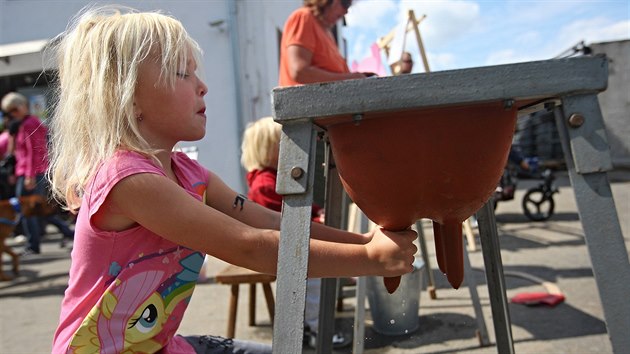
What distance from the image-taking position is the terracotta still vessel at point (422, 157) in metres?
0.71

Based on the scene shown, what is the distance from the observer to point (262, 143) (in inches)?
99.9

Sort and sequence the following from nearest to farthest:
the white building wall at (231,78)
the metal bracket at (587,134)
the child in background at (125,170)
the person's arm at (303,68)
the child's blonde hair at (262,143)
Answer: the metal bracket at (587,134)
the child in background at (125,170)
the person's arm at (303,68)
the child's blonde hair at (262,143)
the white building wall at (231,78)

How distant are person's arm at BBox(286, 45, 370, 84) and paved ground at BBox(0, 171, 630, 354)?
4.16ft

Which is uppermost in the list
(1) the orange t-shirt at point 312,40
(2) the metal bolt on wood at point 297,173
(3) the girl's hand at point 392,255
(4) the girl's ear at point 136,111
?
(1) the orange t-shirt at point 312,40

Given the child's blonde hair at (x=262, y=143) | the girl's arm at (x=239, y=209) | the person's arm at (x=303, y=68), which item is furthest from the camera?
the child's blonde hair at (x=262, y=143)

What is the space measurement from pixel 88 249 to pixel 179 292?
21 centimetres

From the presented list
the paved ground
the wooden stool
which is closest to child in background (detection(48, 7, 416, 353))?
the wooden stool

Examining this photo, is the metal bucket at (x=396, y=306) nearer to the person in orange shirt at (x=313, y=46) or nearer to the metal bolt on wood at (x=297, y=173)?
the person in orange shirt at (x=313, y=46)

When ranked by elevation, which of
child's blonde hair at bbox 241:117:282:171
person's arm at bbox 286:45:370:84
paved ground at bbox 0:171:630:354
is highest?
person's arm at bbox 286:45:370:84

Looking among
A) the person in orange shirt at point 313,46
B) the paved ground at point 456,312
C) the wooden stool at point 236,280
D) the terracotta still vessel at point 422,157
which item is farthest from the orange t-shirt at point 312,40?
the terracotta still vessel at point 422,157

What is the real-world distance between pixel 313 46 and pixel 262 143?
59 cm

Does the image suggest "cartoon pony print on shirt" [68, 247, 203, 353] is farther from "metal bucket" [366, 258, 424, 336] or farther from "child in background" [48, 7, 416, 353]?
"metal bucket" [366, 258, 424, 336]

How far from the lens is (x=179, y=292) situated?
1049 millimetres

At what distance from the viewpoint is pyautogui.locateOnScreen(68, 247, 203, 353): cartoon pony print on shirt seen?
3.10ft
